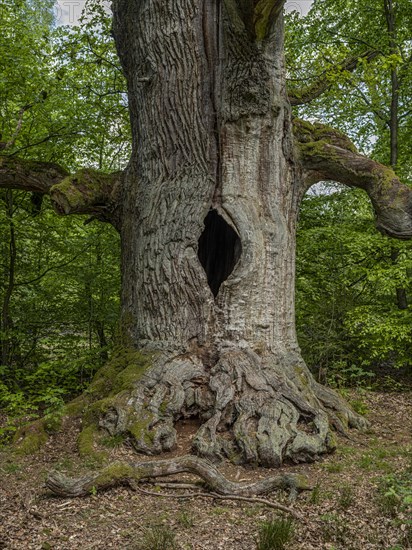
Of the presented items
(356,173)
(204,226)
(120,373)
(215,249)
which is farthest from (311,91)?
(120,373)

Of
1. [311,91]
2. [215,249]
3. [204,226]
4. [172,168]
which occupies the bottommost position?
[215,249]

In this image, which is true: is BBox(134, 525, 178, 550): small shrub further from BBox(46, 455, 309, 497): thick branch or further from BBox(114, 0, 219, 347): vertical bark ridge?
BBox(114, 0, 219, 347): vertical bark ridge

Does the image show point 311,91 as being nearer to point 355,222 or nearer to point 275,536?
point 355,222

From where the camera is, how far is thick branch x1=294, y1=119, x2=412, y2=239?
6.11m

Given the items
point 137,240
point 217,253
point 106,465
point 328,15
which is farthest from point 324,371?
point 328,15

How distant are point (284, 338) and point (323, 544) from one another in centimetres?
299

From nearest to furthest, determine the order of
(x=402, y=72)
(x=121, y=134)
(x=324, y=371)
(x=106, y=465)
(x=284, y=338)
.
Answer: (x=106, y=465), (x=284, y=338), (x=324, y=371), (x=402, y=72), (x=121, y=134)

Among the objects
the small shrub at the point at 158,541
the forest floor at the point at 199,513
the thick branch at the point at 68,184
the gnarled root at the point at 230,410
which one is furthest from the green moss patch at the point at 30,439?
the thick branch at the point at 68,184

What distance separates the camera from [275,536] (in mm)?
3287

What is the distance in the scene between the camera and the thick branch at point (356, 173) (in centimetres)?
611

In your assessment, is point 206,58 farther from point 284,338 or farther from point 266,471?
point 266,471

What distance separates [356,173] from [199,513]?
447 cm

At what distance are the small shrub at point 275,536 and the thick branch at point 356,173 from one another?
389 centimetres

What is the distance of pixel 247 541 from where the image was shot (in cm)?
348
